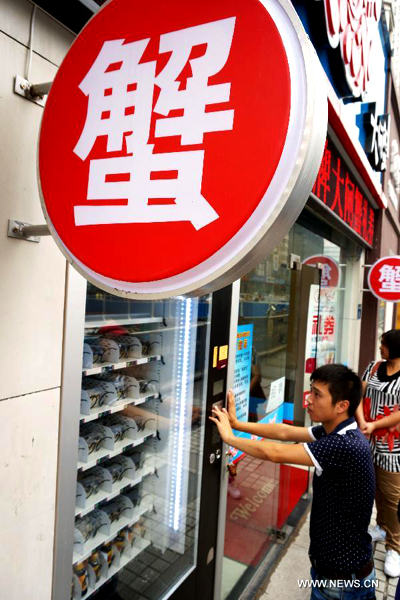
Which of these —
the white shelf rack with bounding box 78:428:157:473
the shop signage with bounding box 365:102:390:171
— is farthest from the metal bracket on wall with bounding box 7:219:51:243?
the shop signage with bounding box 365:102:390:171

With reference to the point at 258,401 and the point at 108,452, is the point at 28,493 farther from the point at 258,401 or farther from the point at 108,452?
the point at 258,401

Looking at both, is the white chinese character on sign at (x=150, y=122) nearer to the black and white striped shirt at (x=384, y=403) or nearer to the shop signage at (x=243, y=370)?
the shop signage at (x=243, y=370)

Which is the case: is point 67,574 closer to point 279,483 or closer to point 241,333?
point 241,333

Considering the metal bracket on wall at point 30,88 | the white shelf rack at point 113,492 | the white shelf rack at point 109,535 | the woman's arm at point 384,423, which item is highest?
the metal bracket on wall at point 30,88

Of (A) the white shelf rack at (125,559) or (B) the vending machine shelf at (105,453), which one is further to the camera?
(A) the white shelf rack at (125,559)

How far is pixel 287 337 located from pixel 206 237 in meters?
2.95

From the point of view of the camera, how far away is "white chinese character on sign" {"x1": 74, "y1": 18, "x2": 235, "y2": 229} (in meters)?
0.88

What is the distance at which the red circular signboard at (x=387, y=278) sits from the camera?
244 inches

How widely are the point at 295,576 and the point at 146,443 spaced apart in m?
1.73

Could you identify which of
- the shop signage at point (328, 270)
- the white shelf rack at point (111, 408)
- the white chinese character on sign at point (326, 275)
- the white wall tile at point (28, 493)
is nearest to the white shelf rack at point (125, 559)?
the white wall tile at point (28, 493)

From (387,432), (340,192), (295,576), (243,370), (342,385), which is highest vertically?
(340,192)

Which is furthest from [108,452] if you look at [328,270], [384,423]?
[328,270]

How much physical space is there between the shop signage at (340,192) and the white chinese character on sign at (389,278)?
1.97 ft

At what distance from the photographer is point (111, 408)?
1.95 meters
